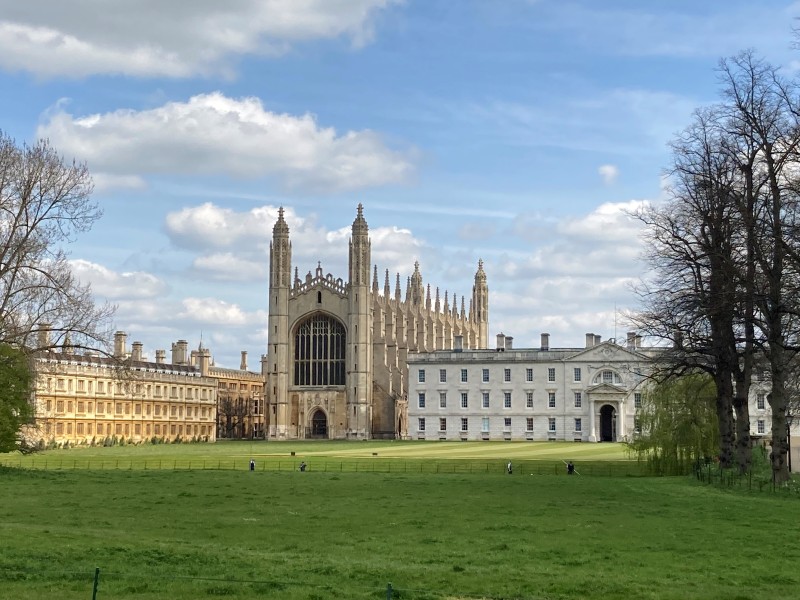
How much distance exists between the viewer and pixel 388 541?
22.3 m

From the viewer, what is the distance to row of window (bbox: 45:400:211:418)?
9737 centimetres

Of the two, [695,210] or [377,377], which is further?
[377,377]

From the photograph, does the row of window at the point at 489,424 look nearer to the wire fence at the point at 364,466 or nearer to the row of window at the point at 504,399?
the row of window at the point at 504,399

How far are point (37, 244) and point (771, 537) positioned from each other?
93.3ft

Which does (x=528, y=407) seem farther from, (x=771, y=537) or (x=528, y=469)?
(x=771, y=537)

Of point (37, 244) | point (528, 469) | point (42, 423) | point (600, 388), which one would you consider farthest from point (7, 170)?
point (600, 388)

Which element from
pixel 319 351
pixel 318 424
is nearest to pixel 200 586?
pixel 318 424

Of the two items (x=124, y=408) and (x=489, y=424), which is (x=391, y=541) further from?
(x=124, y=408)

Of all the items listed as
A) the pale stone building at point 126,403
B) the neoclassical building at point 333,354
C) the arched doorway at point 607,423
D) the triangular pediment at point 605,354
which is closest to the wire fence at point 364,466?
the pale stone building at point 126,403

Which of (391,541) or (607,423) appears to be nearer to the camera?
(391,541)

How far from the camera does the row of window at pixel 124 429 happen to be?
9656 centimetres

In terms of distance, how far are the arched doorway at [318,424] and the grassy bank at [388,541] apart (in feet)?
256

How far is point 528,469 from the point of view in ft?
180

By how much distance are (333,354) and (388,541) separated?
96.1 metres
